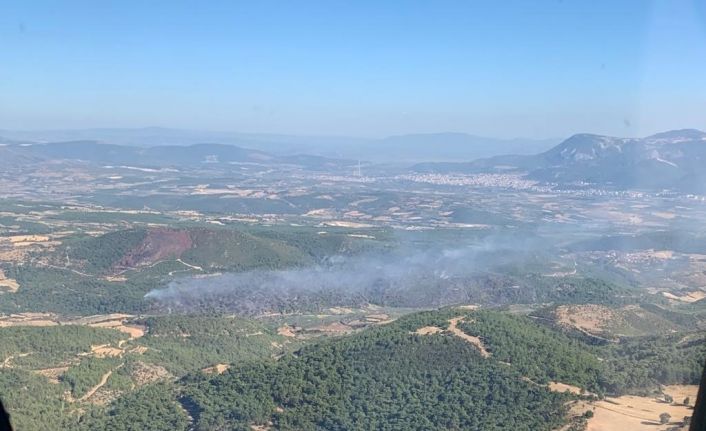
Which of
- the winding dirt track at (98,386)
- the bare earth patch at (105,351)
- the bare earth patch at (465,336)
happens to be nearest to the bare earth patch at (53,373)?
the winding dirt track at (98,386)

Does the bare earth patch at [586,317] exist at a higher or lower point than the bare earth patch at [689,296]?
higher

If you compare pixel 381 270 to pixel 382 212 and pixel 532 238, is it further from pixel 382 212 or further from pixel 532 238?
pixel 382 212

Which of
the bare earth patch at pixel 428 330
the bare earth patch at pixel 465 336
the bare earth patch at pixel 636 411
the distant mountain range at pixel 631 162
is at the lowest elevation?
the bare earth patch at pixel 428 330

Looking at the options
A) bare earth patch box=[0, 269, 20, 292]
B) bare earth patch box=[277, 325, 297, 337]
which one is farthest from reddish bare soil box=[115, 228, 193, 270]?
bare earth patch box=[277, 325, 297, 337]

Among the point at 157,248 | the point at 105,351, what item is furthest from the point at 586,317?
the point at 157,248

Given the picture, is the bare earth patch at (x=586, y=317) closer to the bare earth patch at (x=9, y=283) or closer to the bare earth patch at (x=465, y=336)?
the bare earth patch at (x=465, y=336)

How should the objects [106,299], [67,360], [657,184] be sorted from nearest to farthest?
1. [67,360]
2. [106,299]
3. [657,184]

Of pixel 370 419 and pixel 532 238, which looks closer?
pixel 370 419

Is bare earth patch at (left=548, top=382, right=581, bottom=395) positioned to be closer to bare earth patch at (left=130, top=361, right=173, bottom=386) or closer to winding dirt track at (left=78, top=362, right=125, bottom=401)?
bare earth patch at (left=130, top=361, right=173, bottom=386)

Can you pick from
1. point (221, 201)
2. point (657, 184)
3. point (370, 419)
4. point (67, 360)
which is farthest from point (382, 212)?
point (370, 419)
